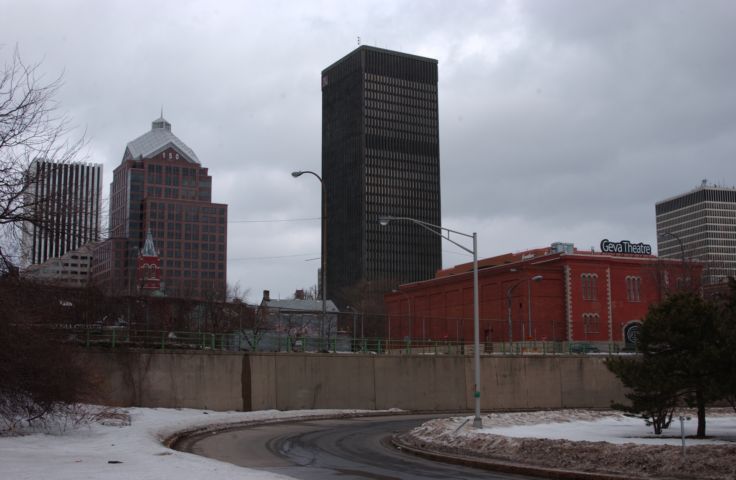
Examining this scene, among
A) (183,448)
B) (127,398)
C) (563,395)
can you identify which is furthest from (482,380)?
(183,448)

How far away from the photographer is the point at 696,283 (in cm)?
8306

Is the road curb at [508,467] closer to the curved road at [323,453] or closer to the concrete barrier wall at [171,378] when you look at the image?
the curved road at [323,453]

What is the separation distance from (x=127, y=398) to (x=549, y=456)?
27947 mm

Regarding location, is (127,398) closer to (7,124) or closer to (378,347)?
(378,347)

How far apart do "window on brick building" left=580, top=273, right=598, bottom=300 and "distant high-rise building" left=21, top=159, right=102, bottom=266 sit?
267ft

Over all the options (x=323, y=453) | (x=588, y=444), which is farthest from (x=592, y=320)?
(x=588, y=444)

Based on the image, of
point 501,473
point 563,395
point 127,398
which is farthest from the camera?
point 563,395

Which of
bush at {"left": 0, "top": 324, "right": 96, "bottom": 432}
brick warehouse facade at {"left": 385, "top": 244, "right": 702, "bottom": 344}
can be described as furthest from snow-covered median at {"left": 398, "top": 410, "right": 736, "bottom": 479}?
brick warehouse facade at {"left": 385, "top": 244, "right": 702, "bottom": 344}

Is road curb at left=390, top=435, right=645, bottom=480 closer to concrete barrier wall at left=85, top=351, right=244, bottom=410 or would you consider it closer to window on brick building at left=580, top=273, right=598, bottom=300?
concrete barrier wall at left=85, top=351, right=244, bottom=410

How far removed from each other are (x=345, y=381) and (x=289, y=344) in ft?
14.4

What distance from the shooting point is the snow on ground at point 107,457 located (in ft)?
52.7

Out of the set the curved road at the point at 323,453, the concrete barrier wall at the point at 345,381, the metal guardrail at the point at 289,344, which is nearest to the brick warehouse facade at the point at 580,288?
the metal guardrail at the point at 289,344

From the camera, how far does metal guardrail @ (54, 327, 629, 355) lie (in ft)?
141

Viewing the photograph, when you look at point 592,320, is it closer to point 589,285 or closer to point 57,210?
point 589,285
